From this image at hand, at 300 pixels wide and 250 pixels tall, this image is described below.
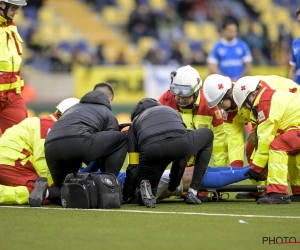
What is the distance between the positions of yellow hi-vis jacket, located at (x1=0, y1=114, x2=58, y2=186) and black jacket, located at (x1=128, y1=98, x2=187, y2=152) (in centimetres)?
105

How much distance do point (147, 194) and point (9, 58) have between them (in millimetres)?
3250

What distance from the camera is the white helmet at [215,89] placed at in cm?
1049

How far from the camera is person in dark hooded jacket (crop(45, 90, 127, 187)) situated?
9156 millimetres

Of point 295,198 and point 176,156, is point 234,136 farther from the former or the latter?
point 176,156

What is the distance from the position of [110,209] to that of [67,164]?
741 mm

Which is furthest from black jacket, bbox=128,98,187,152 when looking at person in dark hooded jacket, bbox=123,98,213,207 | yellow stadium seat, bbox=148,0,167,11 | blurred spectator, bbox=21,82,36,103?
yellow stadium seat, bbox=148,0,167,11

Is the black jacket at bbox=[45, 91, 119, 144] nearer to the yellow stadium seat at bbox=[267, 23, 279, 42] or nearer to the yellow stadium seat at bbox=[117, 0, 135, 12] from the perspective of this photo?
the yellow stadium seat at bbox=[117, 0, 135, 12]

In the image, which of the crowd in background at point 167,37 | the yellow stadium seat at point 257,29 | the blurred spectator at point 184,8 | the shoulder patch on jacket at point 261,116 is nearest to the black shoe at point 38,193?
the shoulder patch on jacket at point 261,116

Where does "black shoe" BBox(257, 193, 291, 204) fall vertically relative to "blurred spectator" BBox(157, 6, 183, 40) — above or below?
below

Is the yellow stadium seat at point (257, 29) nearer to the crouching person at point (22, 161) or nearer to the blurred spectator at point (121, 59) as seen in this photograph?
the blurred spectator at point (121, 59)

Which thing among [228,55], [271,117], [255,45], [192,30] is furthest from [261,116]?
[192,30]

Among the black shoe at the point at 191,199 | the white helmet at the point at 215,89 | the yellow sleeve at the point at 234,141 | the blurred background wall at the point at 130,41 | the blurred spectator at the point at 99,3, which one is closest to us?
the black shoe at the point at 191,199

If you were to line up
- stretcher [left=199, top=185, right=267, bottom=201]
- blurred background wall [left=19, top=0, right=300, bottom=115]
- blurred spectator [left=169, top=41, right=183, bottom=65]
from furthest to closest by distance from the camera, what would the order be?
blurred spectator [left=169, top=41, right=183, bottom=65] < blurred background wall [left=19, top=0, right=300, bottom=115] < stretcher [left=199, top=185, right=267, bottom=201]

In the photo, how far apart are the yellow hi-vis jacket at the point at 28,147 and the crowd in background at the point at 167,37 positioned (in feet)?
48.4
